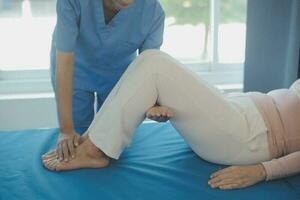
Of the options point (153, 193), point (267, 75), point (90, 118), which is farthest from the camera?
point (267, 75)

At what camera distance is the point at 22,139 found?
1.64 m

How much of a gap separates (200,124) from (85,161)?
44 centimetres

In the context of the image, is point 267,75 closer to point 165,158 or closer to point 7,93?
point 165,158

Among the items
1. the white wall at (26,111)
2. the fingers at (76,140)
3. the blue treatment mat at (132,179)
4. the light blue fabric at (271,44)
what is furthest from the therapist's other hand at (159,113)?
the white wall at (26,111)

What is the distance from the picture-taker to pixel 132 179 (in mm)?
1309

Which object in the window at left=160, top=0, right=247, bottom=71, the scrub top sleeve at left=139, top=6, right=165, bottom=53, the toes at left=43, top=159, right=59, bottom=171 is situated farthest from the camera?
the window at left=160, top=0, right=247, bottom=71

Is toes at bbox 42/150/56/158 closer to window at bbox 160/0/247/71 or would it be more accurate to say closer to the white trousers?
the white trousers

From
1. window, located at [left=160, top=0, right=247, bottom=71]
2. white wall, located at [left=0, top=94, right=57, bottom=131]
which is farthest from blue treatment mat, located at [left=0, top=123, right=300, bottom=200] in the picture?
window, located at [left=160, top=0, right=247, bottom=71]

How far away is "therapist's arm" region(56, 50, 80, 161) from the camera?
1.46 metres

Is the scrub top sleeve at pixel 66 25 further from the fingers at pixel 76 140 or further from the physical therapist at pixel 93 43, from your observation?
the fingers at pixel 76 140

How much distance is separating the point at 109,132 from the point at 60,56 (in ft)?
1.26

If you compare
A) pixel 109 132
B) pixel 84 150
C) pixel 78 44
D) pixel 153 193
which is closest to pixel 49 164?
pixel 84 150

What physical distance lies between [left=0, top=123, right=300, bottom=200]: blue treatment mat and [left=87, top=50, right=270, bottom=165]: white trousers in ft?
0.32

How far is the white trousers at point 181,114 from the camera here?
1307 mm
